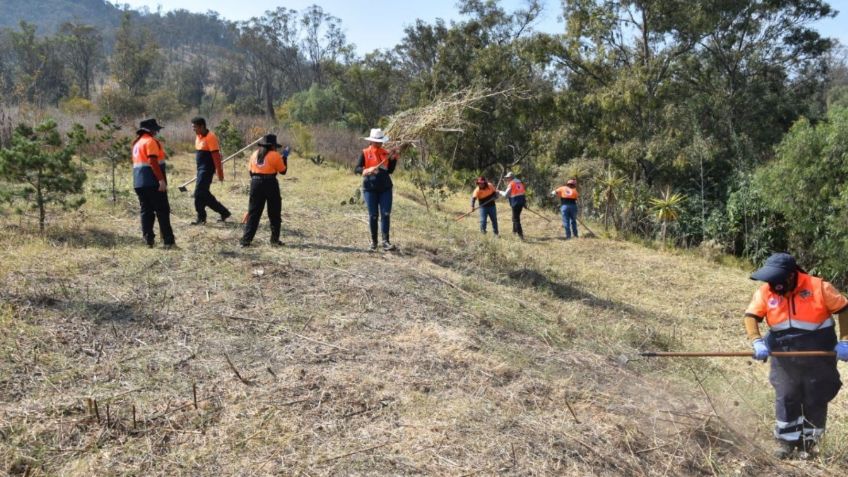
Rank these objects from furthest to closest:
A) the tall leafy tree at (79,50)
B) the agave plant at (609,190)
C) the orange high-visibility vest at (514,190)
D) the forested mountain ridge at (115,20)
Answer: the forested mountain ridge at (115,20) → the tall leafy tree at (79,50) → the agave plant at (609,190) → the orange high-visibility vest at (514,190)

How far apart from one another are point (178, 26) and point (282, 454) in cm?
11157

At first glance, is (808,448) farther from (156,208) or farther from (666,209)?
(666,209)

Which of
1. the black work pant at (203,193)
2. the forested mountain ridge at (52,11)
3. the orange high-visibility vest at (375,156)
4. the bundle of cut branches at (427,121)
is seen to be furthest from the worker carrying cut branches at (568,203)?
the forested mountain ridge at (52,11)

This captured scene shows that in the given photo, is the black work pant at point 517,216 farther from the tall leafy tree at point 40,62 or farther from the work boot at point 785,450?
the tall leafy tree at point 40,62

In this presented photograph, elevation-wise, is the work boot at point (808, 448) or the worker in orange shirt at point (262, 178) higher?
the worker in orange shirt at point (262, 178)

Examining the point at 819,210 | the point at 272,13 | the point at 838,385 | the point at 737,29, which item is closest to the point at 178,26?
the point at 272,13

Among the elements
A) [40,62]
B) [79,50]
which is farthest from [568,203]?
[79,50]

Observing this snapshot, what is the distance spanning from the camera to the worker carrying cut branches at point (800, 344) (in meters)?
4.14

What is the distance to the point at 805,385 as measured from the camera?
4.22m

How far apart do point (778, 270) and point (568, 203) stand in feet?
32.7

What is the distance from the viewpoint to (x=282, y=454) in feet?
10.5

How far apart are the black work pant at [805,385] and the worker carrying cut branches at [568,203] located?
951 centimetres

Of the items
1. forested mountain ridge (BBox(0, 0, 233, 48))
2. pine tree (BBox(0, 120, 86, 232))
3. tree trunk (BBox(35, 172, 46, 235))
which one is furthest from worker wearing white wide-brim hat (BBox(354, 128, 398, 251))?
forested mountain ridge (BBox(0, 0, 233, 48))

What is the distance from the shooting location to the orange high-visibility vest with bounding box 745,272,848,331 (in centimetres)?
413
